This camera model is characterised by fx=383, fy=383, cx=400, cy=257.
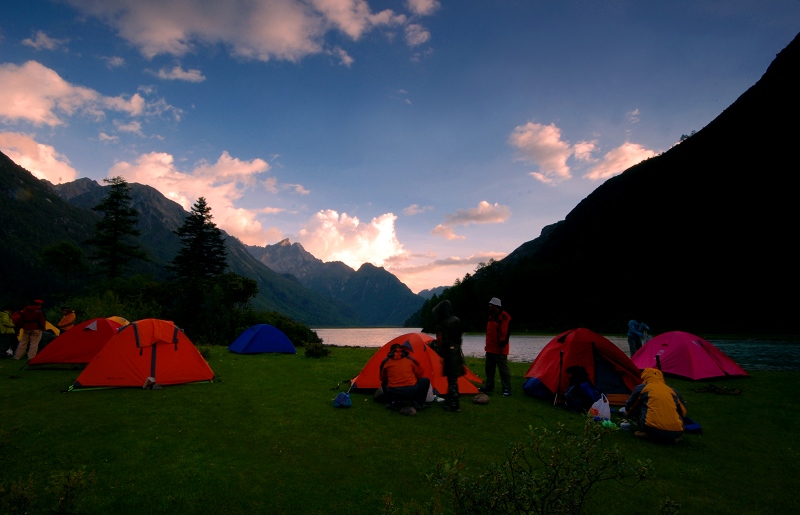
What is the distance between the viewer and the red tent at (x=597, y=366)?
10438mm

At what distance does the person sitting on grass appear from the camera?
957 cm

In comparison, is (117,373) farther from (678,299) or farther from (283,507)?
(678,299)

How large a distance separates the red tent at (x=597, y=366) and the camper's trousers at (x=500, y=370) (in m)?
1.11

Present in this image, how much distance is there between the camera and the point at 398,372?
974 centimetres

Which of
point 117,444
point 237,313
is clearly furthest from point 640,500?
point 237,313

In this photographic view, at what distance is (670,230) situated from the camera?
83.8 m

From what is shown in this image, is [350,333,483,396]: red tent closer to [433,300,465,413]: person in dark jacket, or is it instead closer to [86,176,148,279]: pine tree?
[433,300,465,413]: person in dark jacket

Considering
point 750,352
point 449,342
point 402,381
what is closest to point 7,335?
point 402,381

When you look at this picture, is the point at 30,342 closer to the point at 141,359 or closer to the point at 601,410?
the point at 141,359

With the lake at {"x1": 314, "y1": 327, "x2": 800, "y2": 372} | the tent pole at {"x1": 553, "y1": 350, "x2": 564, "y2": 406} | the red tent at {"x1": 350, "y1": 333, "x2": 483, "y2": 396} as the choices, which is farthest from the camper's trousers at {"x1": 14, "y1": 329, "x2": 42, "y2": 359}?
the lake at {"x1": 314, "y1": 327, "x2": 800, "y2": 372}

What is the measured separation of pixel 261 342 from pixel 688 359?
2008 centimetres

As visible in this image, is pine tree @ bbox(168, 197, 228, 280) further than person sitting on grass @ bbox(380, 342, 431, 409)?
Yes

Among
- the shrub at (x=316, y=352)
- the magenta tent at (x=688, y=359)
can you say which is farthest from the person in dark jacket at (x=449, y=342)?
the shrub at (x=316, y=352)

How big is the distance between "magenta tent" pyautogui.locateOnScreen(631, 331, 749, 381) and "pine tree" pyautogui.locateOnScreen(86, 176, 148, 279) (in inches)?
1910
